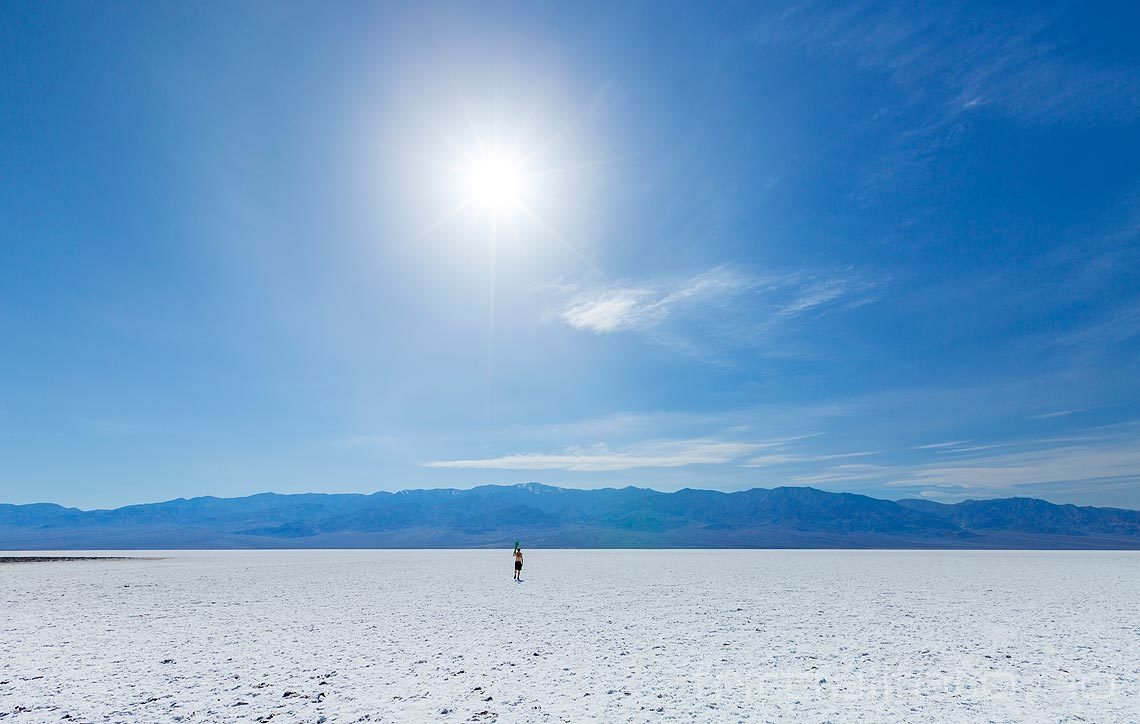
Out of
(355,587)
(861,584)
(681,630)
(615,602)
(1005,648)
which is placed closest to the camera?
(1005,648)

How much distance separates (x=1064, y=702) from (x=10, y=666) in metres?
19.1

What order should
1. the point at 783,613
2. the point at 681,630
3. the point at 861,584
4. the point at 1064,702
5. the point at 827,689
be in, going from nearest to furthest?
the point at 1064,702 → the point at 827,689 → the point at 681,630 → the point at 783,613 → the point at 861,584

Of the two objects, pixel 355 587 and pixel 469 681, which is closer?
pixel 469 681

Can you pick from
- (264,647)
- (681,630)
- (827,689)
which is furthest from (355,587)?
(827,689)

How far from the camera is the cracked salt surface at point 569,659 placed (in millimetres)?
8938

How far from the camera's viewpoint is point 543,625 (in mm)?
16344

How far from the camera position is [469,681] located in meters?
10.4

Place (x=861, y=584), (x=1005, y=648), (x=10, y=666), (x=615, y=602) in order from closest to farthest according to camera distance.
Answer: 1. (x=10, y=666)
2. (x=1005, y=648)
3. (x=615, y=602)
4. (x=861, y=584)

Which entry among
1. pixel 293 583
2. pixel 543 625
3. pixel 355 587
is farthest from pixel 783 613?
pixel 293 583

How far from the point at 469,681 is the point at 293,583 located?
76.4ft

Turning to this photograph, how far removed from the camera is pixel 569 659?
39.6ft

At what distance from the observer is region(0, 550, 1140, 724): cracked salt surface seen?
29.3 ft

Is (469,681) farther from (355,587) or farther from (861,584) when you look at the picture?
(861,584)

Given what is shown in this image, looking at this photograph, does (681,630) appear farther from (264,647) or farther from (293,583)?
(293,583)
